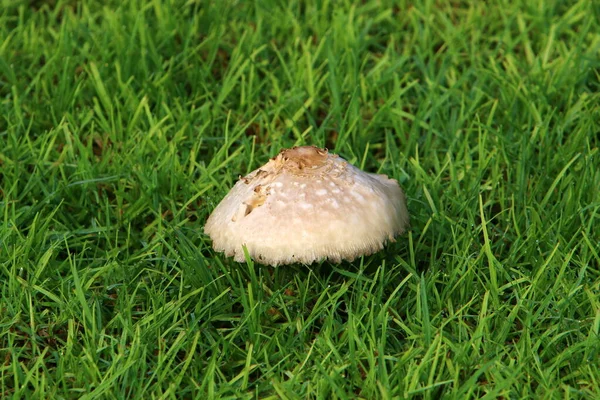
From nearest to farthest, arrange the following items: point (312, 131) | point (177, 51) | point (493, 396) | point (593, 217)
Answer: point (493, 396) < point (593, 217) < point (312, 131) < point (177, 51)

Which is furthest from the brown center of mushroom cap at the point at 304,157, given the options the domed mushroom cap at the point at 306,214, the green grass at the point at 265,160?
the green grass at the point at 265,160

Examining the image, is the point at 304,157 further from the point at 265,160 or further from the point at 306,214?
the point at 265,160

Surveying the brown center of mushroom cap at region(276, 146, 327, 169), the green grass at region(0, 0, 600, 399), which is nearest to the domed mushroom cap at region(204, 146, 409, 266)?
the brown center of mushroom cap at region(276, 146, 327, 169)

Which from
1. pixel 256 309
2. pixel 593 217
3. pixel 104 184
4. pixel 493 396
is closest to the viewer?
pixel 493 396

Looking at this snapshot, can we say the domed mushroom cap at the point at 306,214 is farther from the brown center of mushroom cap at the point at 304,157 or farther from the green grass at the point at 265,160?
the green grass at the point at 265,160

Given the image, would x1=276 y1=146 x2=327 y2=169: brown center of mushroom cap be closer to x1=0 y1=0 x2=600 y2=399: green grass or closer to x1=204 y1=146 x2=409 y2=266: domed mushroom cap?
x1=204 y1=146 x2=409 y2=266: domed mushroom cap

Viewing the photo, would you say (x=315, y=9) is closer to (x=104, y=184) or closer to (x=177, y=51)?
(x=177, y=51)

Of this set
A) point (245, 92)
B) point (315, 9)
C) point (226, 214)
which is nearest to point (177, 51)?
point (245, 92)

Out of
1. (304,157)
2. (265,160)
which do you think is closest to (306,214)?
(304,157)
